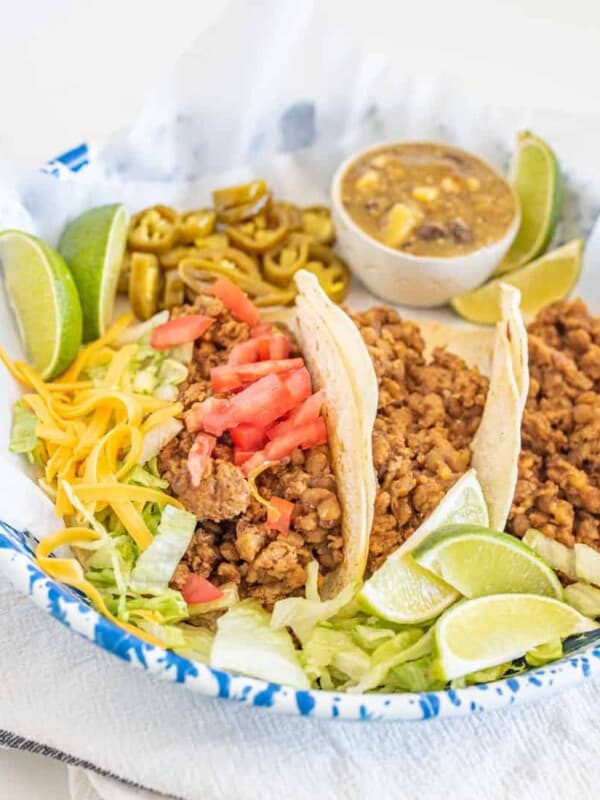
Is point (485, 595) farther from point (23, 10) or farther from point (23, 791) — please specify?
point (23, 10)

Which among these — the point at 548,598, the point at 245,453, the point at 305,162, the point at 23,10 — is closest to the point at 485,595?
the point at 548,598

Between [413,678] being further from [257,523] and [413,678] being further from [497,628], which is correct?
[257,523]

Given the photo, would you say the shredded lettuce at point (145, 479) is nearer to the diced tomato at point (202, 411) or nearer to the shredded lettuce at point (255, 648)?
the diced tomato at point (202, 411)

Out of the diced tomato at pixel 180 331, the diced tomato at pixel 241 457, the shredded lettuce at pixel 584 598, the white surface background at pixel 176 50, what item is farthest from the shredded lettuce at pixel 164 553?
the white surface background at pixel 176 50

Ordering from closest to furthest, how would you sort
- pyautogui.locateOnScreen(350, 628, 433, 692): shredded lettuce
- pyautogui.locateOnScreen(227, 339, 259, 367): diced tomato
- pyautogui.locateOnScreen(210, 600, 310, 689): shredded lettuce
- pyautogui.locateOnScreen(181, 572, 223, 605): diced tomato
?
pyautogui.locateOnScreen(210, 600, 310, 689): shredded lettuce
pyautogui.locateOnScreen(350, 628, 433, 692): shredded lettuce
pyautogui.locateOnScreen(181, 572, 223, 605): diced tomato
pyautogui.locateOnScreen(227, 339, 259, 367): diced tomato

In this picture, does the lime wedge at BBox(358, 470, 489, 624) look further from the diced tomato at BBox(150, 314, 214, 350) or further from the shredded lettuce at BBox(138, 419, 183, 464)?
the diced tomato at BBox(150, 314, 214, 350)

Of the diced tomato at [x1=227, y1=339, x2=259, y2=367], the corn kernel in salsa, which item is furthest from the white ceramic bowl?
the diced tomato at [x1=227, y1=339, x2=259, y2=367]
